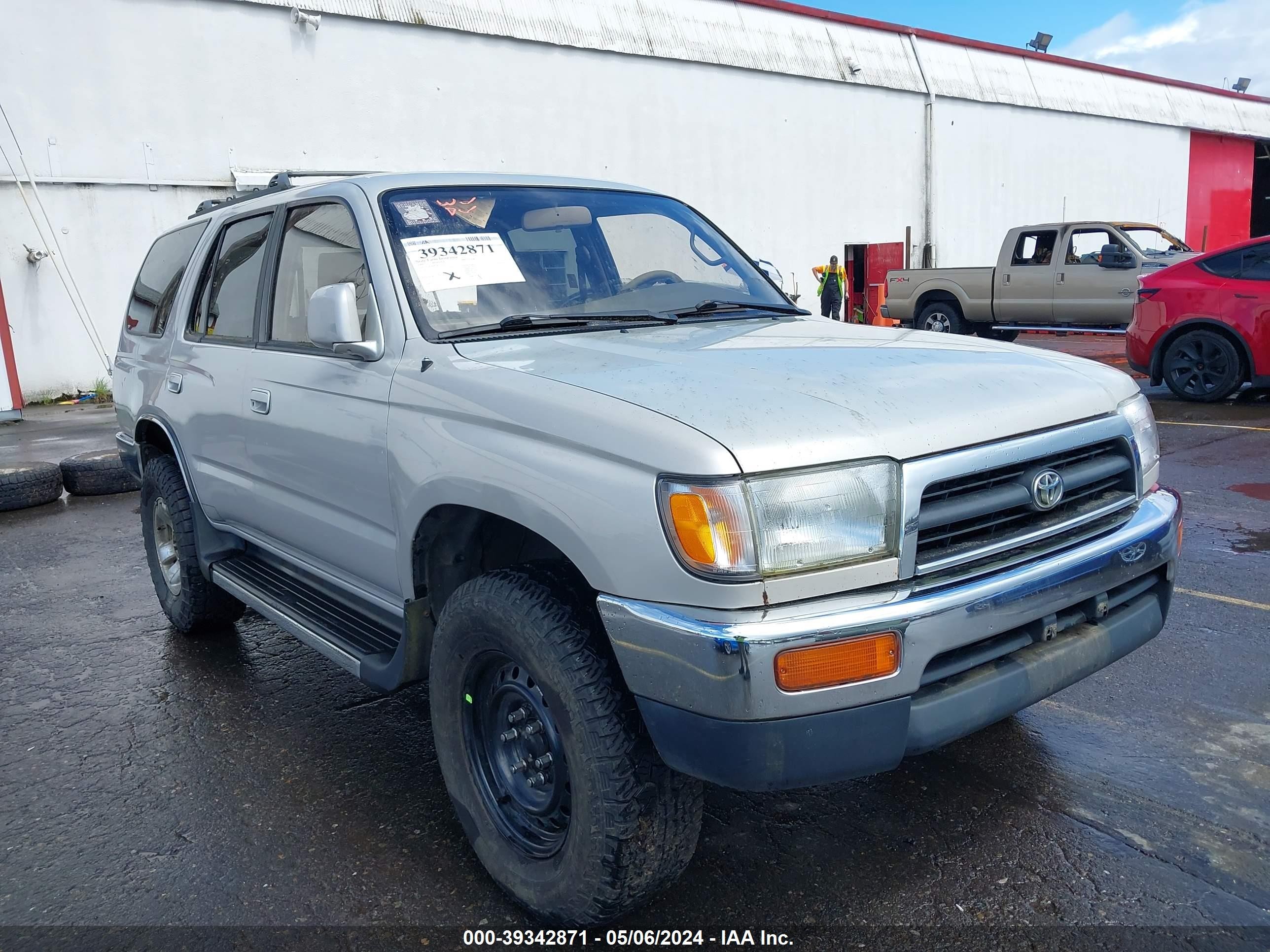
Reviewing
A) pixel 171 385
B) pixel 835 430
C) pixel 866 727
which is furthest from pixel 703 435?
pixel 171 385

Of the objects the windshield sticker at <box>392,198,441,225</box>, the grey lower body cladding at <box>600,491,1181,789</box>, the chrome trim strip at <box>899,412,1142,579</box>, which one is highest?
the windshield sticker at <box>392,198,441,225</box>

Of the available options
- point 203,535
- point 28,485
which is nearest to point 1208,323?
point 203,535

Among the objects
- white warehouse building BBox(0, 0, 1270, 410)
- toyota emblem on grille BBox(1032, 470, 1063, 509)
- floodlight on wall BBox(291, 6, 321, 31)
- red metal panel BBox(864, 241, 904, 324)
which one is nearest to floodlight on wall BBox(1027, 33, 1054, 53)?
white warehouse building BBox(0, 0, 1270, 410)

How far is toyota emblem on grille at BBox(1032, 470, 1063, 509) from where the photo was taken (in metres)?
2.47

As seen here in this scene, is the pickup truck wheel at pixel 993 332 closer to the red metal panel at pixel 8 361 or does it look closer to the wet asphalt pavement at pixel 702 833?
the wet asphalt pavement at pixel 702 833

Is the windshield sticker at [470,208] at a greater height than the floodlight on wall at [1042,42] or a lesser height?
lesser

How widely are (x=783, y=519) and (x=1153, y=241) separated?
17751mm

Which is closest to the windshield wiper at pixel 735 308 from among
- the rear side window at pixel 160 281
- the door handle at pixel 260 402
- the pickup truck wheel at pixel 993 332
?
the door handle at pixel 260 402

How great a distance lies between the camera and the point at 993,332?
1708cm

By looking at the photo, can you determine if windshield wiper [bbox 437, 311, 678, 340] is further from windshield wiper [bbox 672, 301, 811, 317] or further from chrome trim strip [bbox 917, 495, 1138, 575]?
chrome trim strip [bbox 917, 495, 1138, 575]

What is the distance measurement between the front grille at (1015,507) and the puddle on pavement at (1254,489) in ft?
15.4

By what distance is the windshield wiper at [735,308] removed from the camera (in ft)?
11.3

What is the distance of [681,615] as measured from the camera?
210 centimetres

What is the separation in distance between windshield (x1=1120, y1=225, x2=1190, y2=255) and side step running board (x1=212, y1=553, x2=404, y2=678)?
48.1 feet
